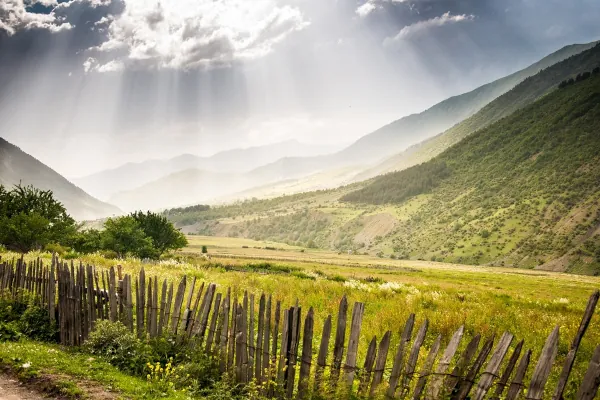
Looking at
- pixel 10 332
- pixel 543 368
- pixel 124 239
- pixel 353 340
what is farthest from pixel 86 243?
pixel 543 368

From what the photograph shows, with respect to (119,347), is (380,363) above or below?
above

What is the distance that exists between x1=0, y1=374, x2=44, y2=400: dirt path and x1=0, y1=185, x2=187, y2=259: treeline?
2314cm

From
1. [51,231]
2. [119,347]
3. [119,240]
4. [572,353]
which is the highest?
[51,231]

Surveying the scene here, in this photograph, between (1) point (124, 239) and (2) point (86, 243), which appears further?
(1) point (124, 239)

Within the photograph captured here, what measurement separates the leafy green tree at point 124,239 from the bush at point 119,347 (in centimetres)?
3838

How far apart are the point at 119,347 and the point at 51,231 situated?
36400 mm

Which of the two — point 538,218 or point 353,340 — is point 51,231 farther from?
point 538,218

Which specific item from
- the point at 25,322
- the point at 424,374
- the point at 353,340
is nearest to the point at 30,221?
the point at 25,322

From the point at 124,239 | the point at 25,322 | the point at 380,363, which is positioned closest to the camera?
the point at 380,363

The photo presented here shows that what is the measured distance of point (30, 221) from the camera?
36.6 meters

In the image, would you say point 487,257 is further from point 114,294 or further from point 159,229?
point 114,294

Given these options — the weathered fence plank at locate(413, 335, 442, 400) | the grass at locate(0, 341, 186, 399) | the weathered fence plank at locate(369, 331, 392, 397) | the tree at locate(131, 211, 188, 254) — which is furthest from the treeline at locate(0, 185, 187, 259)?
the weathered fence plank at locate(413, 335, 442, 400)

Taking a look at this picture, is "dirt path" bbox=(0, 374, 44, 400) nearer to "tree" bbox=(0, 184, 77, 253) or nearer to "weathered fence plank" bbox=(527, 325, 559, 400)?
"weathered fence plank" bbox=(527, 325, 559, 400)

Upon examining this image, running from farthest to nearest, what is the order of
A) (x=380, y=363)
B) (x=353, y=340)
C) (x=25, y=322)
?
(x=25, y=322), (x=353, y=340), (x=380, y=363)
